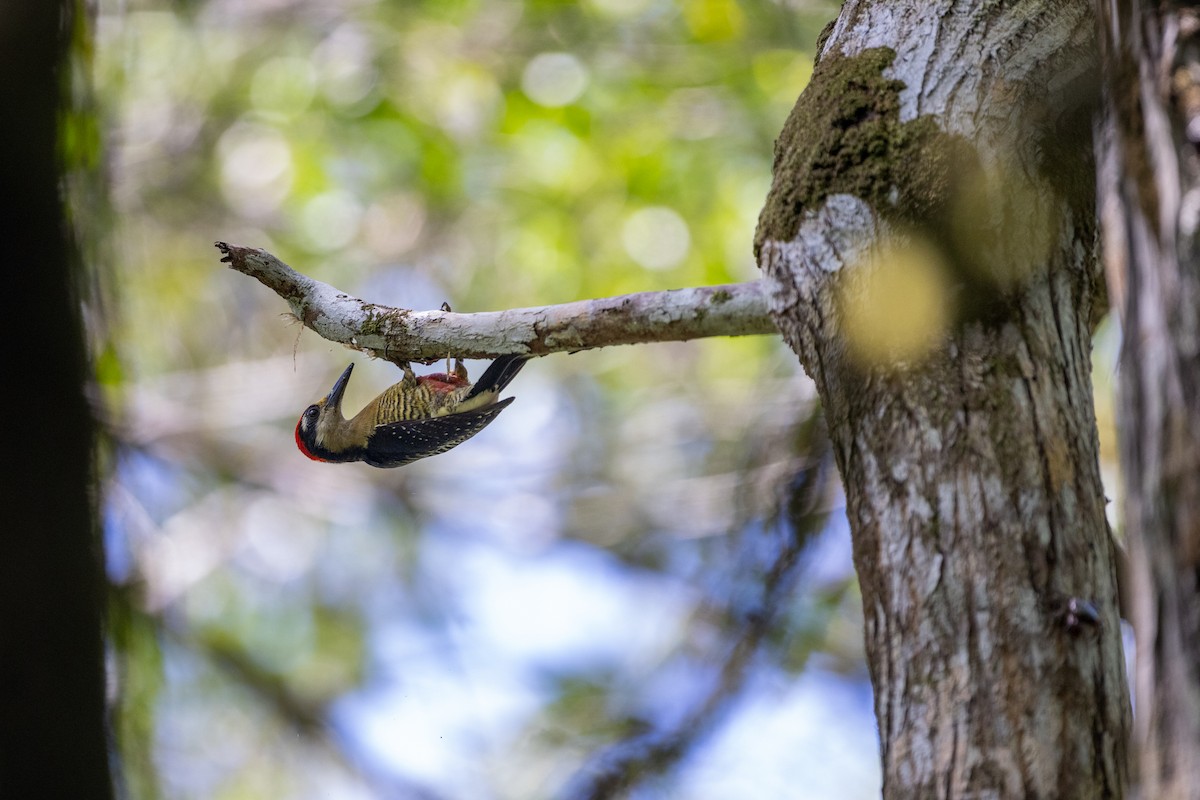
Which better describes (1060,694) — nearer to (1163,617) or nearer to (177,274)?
(1163,617)

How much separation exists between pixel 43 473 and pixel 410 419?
411 cm

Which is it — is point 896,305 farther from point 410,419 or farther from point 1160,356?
point 410,419

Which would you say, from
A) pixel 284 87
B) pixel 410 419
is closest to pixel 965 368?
pixel 410 419

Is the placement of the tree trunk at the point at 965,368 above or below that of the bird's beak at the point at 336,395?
below

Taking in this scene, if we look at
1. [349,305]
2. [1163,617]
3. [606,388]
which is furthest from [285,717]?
[1163,617]

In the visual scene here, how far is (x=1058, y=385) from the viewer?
198 centimetres

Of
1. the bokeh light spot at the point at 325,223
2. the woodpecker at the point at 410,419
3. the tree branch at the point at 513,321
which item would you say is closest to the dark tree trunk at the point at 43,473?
the tree branch at the point at 513,321

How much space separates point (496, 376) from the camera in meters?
4.89

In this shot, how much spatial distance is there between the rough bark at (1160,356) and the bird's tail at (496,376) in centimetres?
352

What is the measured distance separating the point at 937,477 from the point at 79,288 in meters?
1.41

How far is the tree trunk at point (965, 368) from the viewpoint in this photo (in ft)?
5.87

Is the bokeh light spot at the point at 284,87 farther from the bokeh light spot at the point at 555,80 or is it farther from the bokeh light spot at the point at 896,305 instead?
the bokeh light spot at the point at 896,305

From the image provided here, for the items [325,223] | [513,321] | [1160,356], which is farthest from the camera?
[325,223]

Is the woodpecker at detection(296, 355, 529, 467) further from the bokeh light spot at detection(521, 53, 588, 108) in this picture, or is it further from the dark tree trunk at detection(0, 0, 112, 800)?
the bokeh light spot at detection(521, 53, 588, 108)
